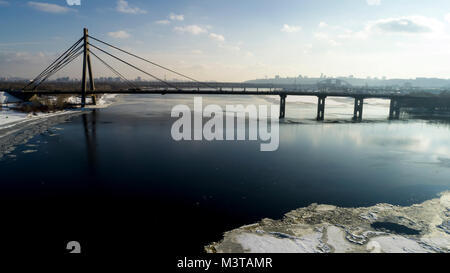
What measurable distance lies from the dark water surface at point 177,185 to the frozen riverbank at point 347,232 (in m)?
0.79

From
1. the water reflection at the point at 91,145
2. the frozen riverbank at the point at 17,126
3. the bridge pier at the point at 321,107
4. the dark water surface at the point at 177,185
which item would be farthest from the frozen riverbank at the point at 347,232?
the bridge pier at the point at 321,107

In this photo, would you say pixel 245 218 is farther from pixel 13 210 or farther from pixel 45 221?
pixel 13 210

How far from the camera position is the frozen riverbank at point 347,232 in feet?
34.0

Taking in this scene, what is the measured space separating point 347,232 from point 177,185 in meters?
10.5

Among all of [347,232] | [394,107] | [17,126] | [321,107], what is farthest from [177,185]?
[394,107]

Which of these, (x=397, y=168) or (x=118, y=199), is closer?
(x=118, y=199)

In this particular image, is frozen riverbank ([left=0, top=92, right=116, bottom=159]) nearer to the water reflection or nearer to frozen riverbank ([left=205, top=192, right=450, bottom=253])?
the water reflection

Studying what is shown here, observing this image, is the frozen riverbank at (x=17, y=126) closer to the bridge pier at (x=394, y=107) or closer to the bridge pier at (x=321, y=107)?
the bridge pier at (x=321, y=107)

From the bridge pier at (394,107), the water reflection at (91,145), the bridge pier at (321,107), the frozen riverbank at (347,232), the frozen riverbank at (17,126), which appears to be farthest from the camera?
the bridge pier at (394,107)

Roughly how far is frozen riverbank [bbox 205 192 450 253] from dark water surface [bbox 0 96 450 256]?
79 cm

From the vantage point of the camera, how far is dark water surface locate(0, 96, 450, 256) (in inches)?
447
